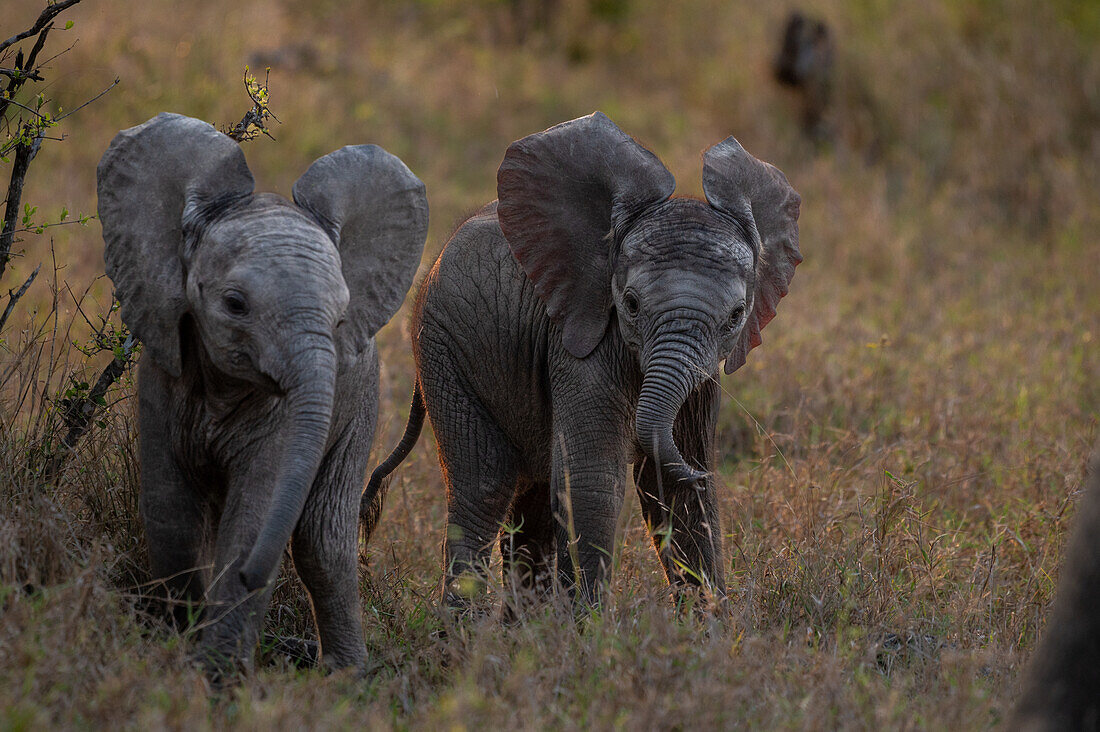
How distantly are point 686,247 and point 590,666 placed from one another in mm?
1490

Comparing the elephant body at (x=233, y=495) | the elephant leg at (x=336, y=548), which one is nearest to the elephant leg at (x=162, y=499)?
the elephant body at (x=233, y=495)

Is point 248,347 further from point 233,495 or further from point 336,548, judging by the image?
point 336,548

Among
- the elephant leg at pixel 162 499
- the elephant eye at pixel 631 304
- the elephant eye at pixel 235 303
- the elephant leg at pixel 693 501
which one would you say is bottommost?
the elephant leg at pixel 693 501

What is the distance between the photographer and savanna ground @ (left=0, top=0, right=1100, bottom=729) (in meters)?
3.71

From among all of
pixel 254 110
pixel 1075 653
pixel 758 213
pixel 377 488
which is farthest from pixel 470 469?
pixel 1075 653

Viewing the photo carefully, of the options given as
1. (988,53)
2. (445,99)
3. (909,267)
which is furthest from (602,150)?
(988,53)

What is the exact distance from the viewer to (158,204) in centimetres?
400

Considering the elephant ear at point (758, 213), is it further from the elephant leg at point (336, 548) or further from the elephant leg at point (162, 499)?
the elephant leg at point (162, 499)

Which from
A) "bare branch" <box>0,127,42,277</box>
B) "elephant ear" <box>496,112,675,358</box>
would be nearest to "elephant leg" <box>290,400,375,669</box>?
"elephant ear" <box>496,112,675,358</box>

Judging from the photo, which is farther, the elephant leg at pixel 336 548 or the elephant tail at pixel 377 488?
Result: the elephant tail at pixel 377 488

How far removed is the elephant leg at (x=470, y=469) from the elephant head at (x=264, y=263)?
984mm

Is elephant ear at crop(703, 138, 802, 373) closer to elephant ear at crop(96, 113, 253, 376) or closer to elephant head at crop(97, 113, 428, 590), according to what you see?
elephant head at crop(97, 113, 428, 590)

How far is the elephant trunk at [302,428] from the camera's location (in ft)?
11.8

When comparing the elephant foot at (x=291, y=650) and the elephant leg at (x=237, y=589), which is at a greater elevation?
the elephant leg at (x=237, y=589)
